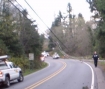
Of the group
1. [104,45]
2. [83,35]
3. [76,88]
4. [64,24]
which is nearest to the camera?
[76,88]

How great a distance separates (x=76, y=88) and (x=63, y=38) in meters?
87.8

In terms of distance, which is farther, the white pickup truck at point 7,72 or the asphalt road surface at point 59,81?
the white pickup truck at point 7,72

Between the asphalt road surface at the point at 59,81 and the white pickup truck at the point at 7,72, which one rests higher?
the white pickup truck at the point at 7,72

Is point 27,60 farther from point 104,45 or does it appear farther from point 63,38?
point 63,38

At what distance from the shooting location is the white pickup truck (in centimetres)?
2259

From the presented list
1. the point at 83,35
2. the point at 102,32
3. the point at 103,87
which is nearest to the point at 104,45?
the point at 102,32

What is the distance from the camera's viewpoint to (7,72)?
23.6 metres

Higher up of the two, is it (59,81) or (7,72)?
(7,72)

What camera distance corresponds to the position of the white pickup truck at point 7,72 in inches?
889

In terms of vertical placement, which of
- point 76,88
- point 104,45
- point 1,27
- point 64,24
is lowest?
point 76,88

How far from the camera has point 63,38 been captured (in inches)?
4220

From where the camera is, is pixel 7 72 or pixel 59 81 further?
pixel 59 81

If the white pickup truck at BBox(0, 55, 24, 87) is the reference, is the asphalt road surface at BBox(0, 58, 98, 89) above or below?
below

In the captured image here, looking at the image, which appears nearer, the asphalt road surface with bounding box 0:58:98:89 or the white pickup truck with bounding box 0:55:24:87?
the asphalt road surface with bounding box 0:58:98:89
